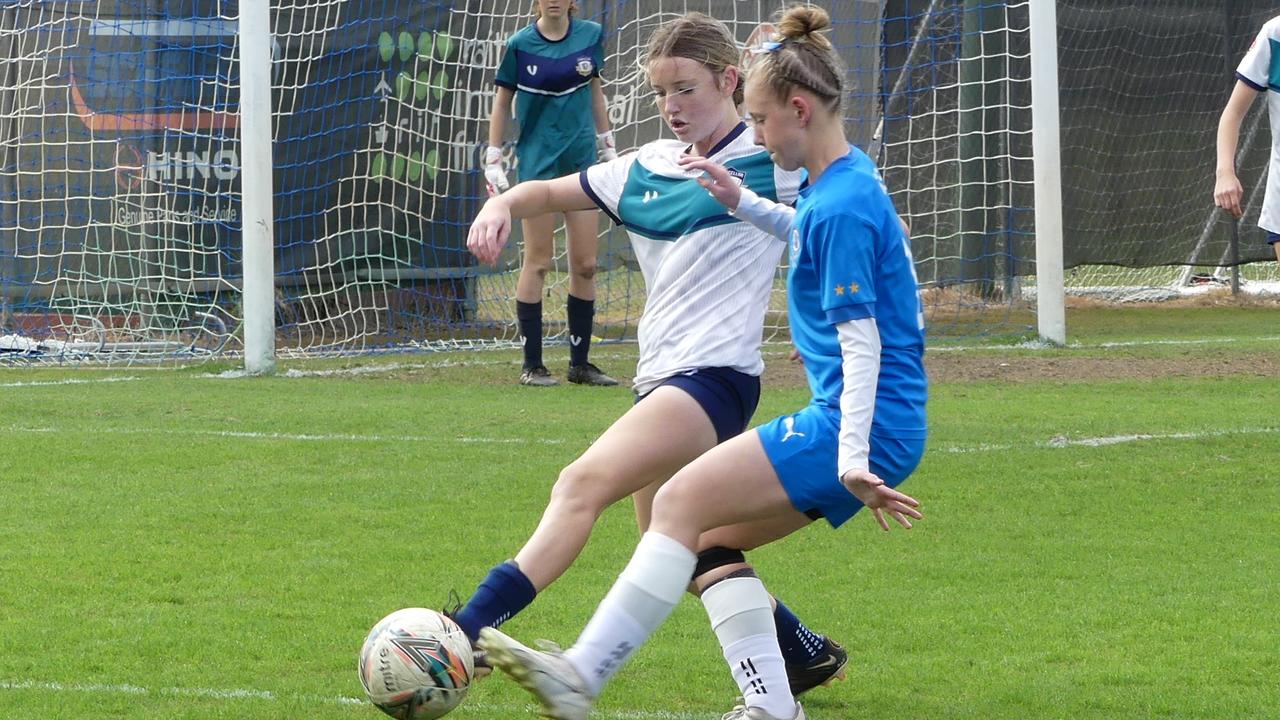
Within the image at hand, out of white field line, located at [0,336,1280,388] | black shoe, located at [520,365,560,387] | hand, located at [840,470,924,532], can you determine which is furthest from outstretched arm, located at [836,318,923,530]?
white field line, located at [0,336,1280,388]

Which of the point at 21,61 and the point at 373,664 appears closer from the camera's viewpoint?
the point at 373,664

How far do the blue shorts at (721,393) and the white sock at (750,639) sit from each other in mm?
387

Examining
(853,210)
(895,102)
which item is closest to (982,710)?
(853,210)

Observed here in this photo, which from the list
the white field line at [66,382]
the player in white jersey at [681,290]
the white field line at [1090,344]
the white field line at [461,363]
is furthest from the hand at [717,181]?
the white field line at [1090,344]

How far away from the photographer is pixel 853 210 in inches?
128

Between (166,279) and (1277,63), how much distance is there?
851cm

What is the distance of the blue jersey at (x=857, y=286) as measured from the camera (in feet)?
10.5

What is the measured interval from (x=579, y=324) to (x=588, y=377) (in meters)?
0.32

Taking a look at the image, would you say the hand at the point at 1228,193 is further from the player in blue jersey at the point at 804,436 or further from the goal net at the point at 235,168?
the goal net at the point at 235,168

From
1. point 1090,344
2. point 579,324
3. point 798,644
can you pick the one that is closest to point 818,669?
point 798,644

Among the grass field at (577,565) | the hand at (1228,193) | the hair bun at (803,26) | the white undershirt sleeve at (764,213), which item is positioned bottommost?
the grass field at (577,565)

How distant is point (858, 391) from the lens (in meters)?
3.17

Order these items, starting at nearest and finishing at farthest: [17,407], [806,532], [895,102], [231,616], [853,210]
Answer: [853,210] → [231,616] → [806,532] → [17,407] → [895,102]

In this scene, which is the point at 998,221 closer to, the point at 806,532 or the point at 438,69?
the point at 438,69
